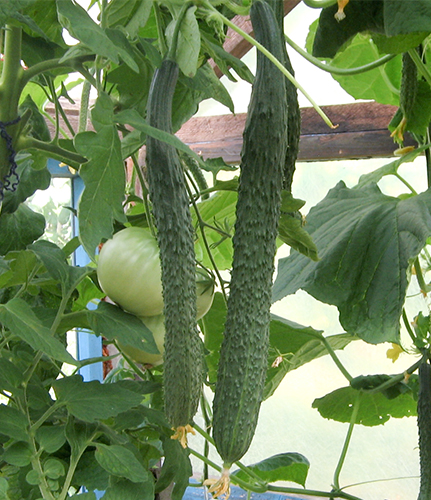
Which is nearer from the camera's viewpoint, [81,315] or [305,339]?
[81,315]

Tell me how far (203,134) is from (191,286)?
1566mm

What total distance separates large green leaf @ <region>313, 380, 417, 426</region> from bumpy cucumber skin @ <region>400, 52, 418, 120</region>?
1.77 feet

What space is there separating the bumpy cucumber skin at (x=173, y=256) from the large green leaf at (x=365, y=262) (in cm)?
39

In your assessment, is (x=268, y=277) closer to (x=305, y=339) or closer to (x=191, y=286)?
(x=191, y=286)

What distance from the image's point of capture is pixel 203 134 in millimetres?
1993

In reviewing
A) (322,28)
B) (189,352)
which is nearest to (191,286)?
(189,352)

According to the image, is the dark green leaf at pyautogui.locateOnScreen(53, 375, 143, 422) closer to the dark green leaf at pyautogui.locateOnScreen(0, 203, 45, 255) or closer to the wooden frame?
the dark green leaf at pyautogui.locateOnScreen(0, 203, 45, 255)

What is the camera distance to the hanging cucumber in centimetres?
45

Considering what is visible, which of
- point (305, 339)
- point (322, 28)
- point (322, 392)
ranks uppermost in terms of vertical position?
point (322, 28)

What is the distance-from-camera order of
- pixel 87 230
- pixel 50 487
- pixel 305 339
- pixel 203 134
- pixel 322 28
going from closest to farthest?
1. pixel 87 230
2. pixel 50 487
3. pixel 322 28
4. pixel 305 339
5. pixel 203 134

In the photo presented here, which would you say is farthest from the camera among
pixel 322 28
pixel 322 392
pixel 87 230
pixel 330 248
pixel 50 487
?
pixel 322 392

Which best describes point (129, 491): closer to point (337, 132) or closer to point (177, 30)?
point (177, 30)

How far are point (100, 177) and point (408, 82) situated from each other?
61cm

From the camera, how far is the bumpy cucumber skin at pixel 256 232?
47 cm
